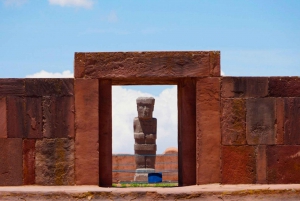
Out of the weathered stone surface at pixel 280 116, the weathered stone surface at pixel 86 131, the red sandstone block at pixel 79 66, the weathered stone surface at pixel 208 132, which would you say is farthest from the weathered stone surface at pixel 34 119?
the weathered stone surface at pixel 280 116

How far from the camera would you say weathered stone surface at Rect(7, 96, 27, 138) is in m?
10.9

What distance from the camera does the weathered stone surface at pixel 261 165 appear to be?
1081 cm

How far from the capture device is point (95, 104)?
10.9 metres

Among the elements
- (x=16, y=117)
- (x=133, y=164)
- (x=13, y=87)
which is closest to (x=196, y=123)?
(x=16, y=117)

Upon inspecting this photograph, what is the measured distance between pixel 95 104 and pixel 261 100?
10.3ft

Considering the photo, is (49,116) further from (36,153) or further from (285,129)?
(285,129)

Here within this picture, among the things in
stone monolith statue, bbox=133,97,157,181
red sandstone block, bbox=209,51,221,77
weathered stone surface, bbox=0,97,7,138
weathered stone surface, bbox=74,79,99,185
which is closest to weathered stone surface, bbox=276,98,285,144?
red sandstone block, bbox=209,51,221,77

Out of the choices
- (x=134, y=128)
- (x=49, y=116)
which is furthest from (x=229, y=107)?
(x=134, y=128)

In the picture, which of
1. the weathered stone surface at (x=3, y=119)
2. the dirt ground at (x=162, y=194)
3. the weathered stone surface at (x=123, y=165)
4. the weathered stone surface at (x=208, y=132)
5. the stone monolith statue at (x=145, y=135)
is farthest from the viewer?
the weathered stone surface at (x=123, y=165)

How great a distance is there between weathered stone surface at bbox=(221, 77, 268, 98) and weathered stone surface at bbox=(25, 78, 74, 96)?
2.90 meters

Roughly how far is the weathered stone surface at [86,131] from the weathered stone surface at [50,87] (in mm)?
135

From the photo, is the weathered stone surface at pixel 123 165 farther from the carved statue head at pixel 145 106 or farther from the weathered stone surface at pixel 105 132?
the weathered stone surface at pixel 105 132

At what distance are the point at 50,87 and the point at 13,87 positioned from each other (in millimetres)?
708

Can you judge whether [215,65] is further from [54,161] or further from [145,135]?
[145,135]
